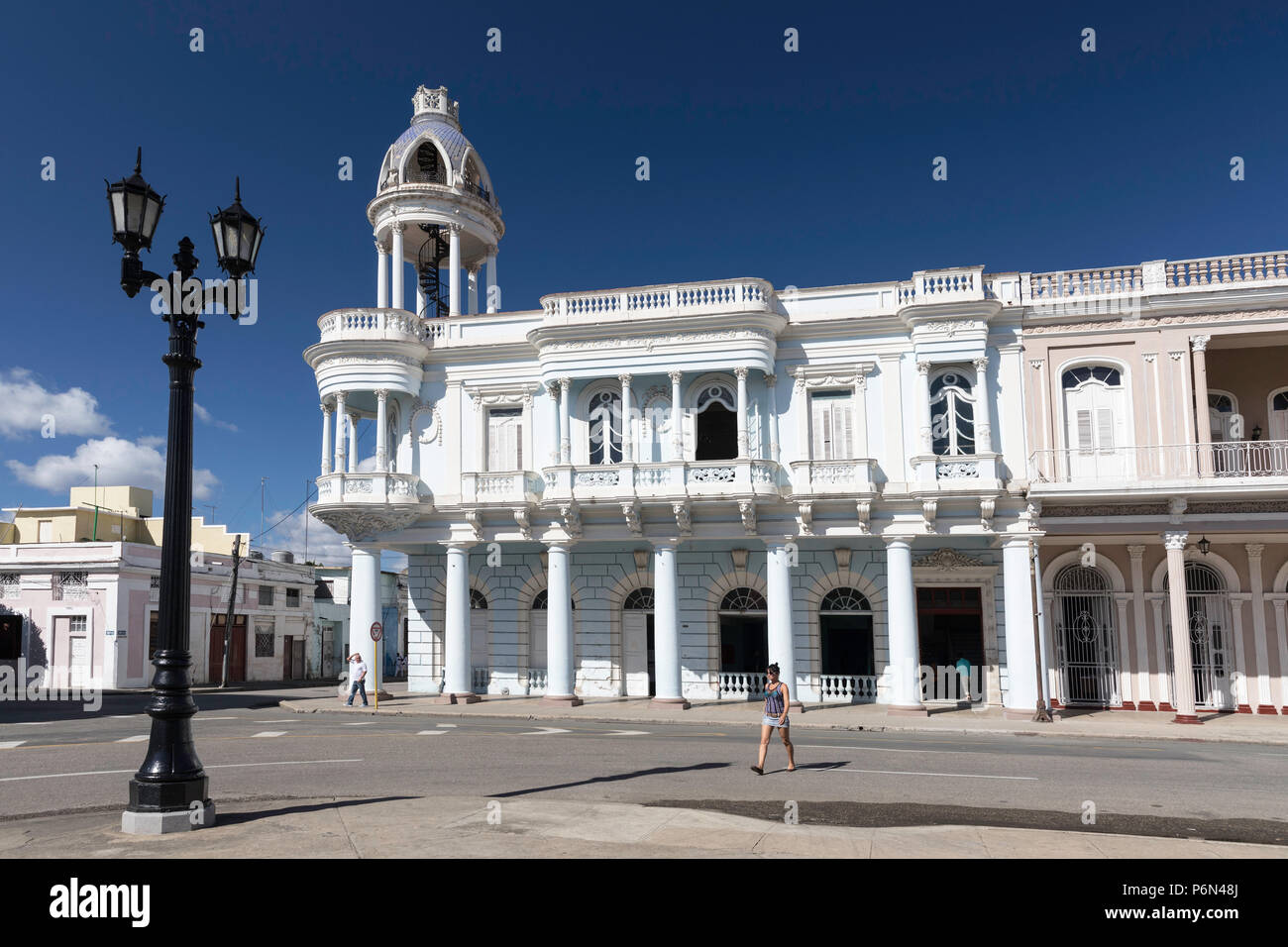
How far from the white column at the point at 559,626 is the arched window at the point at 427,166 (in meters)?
13.0

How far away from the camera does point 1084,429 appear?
2402cm

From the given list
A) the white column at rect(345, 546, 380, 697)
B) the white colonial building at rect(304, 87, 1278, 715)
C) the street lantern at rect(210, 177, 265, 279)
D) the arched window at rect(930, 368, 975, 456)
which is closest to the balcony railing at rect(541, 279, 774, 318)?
the white colonial building at rect(304, 87, 1278, 715)

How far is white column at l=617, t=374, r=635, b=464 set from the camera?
26141 mm

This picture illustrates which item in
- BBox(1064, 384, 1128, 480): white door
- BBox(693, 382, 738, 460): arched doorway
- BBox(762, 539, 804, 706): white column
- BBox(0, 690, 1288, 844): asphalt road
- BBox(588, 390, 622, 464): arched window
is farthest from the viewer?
BBox(588, 390, 622, 464): arched window

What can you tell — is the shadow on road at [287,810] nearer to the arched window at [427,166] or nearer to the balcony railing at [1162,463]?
the balcony railing at [1162,463]

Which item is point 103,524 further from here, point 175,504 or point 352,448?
point 175,504

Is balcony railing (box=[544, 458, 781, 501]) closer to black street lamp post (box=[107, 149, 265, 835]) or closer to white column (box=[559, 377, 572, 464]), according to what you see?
white column (box=[559, 377, 572, 464])

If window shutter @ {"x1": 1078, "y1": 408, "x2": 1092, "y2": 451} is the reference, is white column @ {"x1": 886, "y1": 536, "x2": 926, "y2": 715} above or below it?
below

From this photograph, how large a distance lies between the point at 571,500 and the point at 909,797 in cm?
1534

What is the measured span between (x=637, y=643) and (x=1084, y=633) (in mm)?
11886

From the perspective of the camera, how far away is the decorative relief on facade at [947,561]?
25.1m

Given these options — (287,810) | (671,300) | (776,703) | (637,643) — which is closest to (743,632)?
(637,643)

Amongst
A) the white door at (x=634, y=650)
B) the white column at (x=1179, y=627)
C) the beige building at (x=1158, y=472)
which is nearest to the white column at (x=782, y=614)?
the white door at (x=634, y=650)

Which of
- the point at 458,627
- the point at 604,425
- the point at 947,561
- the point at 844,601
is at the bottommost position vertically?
the point at 458,627
